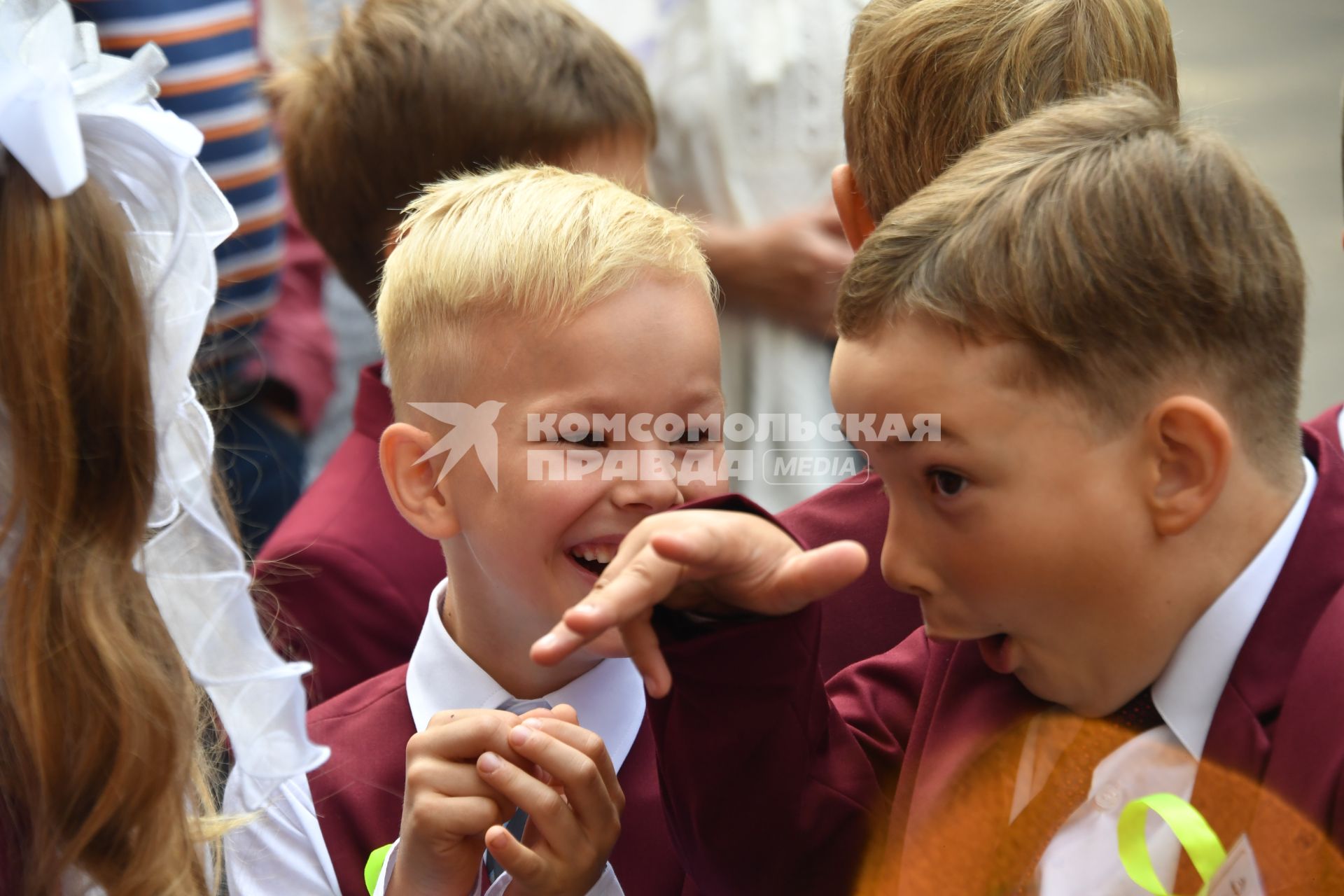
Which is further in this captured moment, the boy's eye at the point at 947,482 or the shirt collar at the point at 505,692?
the shirt collar at the point at 505,692

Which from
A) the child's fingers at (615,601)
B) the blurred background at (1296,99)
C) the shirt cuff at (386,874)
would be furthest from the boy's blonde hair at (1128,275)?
the blurred background at (1296,99)

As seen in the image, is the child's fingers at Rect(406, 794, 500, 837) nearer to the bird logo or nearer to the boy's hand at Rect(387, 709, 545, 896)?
the boy's hand at Rect(387, 709, 545, 896)

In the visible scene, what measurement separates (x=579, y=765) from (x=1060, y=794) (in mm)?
366

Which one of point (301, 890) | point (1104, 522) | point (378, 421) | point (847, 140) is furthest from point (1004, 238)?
point (378, 421)

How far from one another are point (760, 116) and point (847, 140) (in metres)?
0.81

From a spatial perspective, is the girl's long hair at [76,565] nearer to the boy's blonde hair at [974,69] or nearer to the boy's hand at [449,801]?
the boy's hand at [449,801]

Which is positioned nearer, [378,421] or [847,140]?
[847,140]

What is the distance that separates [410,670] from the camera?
1.41 metres

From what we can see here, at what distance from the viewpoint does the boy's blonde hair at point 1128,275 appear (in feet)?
3.02

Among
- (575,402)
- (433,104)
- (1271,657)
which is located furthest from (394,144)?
(1271,657)

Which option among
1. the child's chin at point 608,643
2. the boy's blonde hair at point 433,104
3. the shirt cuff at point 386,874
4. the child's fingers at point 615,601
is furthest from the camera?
the boy's blonde hair at point 433,104

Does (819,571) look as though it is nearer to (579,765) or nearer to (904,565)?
(904,565)

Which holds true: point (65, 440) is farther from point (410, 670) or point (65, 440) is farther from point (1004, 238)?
point (1004, 238)

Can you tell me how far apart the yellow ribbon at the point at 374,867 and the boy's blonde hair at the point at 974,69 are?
78 centimetres
